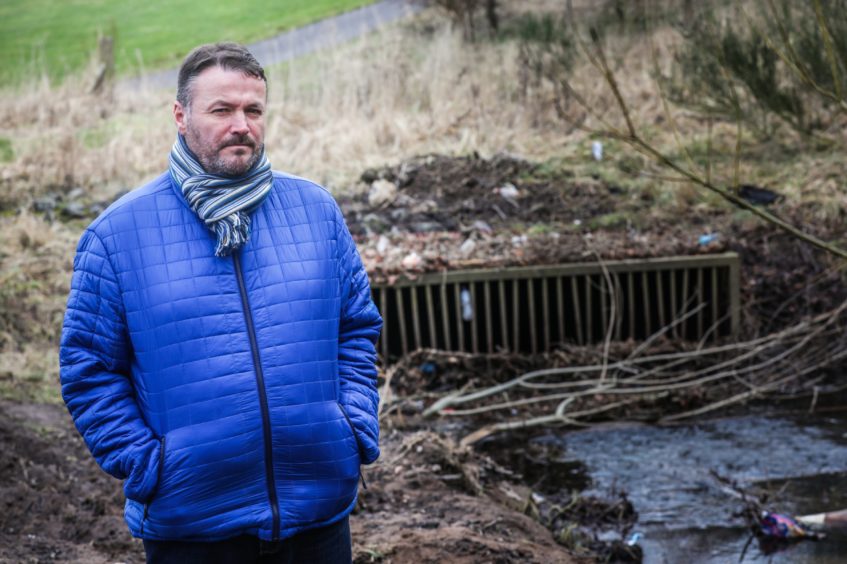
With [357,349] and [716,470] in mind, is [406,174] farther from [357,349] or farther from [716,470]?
[357,349]

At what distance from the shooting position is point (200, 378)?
246cm

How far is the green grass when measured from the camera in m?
21.6

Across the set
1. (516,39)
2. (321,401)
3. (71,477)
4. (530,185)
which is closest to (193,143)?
(321,401)

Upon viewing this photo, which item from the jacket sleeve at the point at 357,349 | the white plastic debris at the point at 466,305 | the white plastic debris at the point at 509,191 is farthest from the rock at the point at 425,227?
the jacket sleeve at the point at 357,349

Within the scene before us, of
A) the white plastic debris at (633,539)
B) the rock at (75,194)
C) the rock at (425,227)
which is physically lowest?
the white plastic debris at (633,539)

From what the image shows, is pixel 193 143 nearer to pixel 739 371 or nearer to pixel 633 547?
pixel 633 547

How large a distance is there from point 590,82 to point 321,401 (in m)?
13.0

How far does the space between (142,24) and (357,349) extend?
77.0 feet

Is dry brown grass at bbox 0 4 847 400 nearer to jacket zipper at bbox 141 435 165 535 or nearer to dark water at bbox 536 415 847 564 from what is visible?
dark water at bbox 536 415 847 564

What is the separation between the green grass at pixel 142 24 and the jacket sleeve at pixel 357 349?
736 inches

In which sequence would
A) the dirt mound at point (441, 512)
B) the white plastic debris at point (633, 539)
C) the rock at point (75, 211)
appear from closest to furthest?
the dirt mound at point (441, 512) < the white plastic debris at point (633, 539) < the rock at point (75, 211)

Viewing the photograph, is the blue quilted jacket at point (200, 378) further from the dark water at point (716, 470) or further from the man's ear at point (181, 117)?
the dark water at point (716, 470)

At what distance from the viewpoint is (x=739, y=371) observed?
8.01 meters

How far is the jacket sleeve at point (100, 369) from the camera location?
8.11 ft
